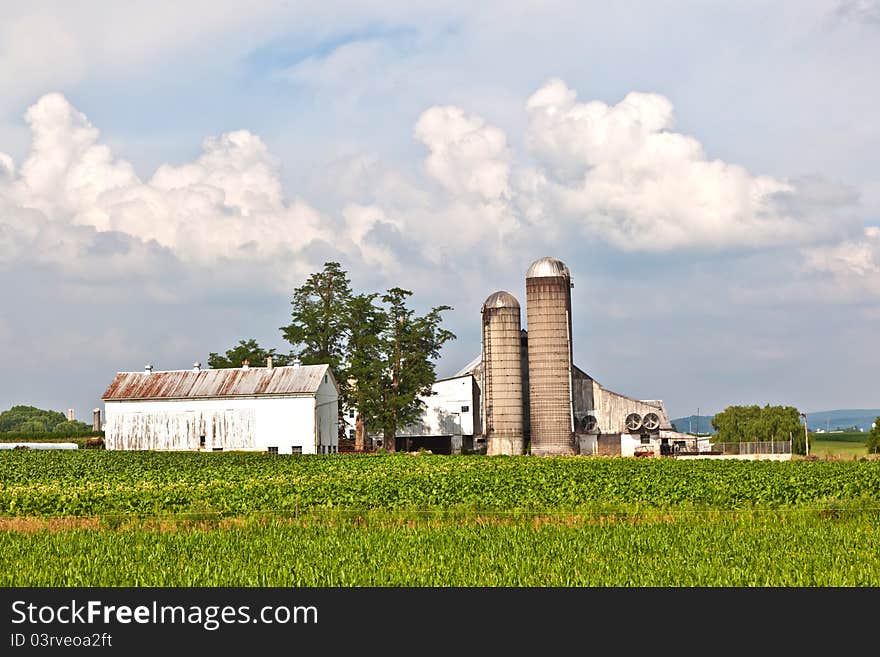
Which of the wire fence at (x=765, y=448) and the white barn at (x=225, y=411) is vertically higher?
the white barn at (x=225, y=411)

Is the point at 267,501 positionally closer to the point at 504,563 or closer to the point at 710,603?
the point at 504,563

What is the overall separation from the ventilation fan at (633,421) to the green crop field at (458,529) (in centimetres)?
3165

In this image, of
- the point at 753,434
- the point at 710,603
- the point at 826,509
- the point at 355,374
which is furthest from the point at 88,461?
the point at 753,434

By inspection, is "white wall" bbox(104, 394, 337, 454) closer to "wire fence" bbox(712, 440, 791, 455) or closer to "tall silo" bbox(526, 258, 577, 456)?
"tall silo" bbox(526, 258, 577, 456)

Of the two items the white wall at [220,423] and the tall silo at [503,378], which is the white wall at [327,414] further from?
the tall silo at [503,378]

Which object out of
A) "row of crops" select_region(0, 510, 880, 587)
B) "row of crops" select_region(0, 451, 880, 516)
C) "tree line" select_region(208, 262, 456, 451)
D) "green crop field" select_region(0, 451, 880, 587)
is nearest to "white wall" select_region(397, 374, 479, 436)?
"tree line" select_region(208, 262, 456, 451)

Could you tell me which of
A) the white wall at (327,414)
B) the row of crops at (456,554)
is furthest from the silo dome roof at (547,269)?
the row of crops at (456,554)

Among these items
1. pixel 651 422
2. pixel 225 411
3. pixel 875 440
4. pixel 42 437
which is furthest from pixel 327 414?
pixel 875 440

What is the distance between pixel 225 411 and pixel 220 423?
858 millimetres

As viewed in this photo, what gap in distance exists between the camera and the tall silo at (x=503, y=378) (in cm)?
7425

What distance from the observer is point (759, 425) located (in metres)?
102

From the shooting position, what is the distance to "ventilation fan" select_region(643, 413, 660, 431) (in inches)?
3017

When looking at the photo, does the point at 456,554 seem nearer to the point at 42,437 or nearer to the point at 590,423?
the point at 590,423

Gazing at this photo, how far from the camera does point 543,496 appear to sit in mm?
32781
